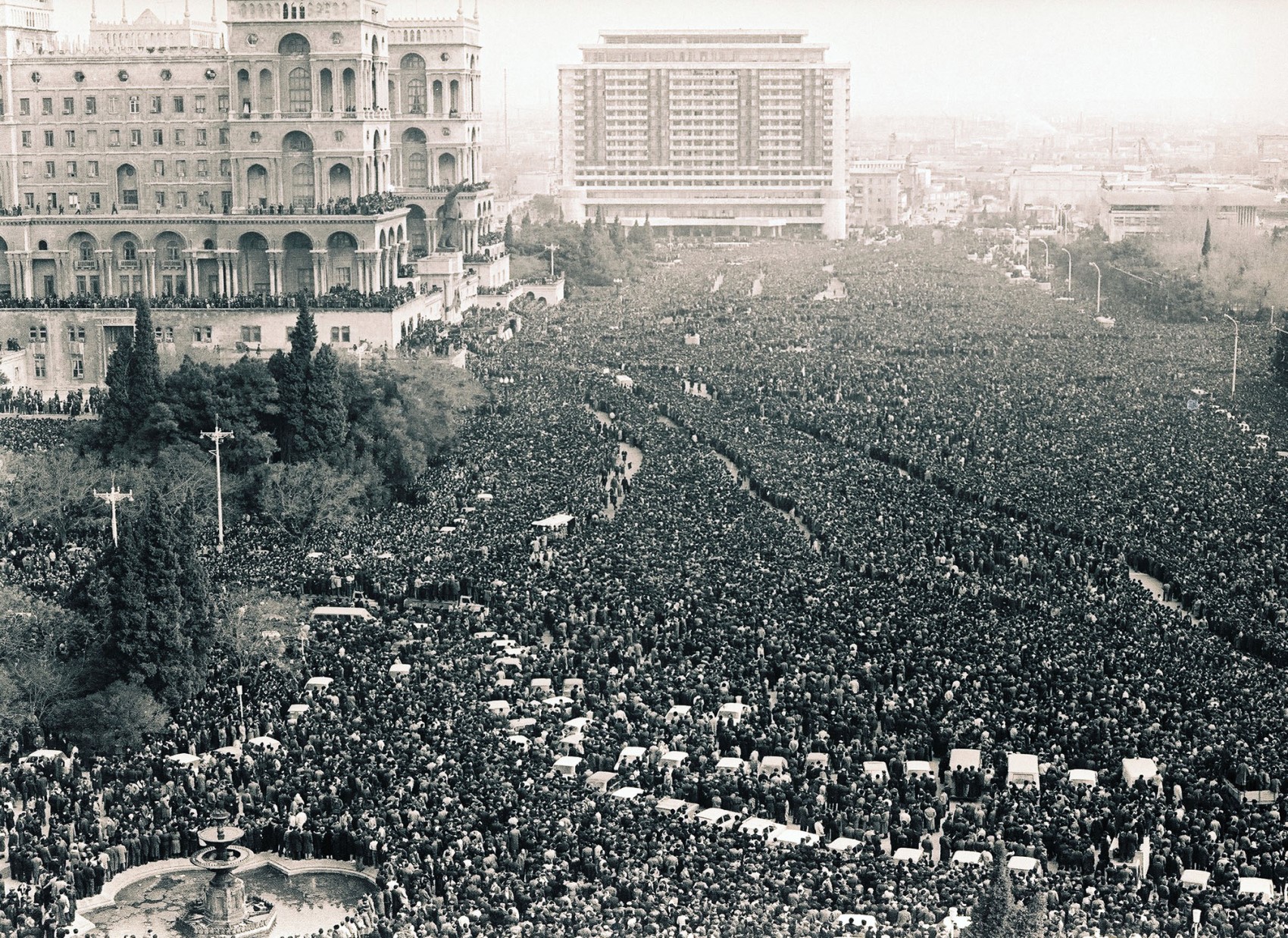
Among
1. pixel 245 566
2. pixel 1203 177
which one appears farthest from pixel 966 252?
pixel 245 566

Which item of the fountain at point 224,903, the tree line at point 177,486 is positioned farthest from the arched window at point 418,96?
the fountain at point 224,903

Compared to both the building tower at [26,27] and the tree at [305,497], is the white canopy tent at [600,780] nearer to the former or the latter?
the tree at [305,497]

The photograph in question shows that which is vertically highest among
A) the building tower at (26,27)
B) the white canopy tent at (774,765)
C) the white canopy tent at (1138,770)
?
the building tower at (26,27)

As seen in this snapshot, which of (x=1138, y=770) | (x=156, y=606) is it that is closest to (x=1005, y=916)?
(x=1138, y=770)

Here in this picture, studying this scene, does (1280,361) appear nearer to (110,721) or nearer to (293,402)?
(293,402)

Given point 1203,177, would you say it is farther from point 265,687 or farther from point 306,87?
point 265,687

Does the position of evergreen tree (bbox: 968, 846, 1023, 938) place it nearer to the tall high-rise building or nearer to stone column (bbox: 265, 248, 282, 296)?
stone column (bbox: 265, 248, 282, 296)
